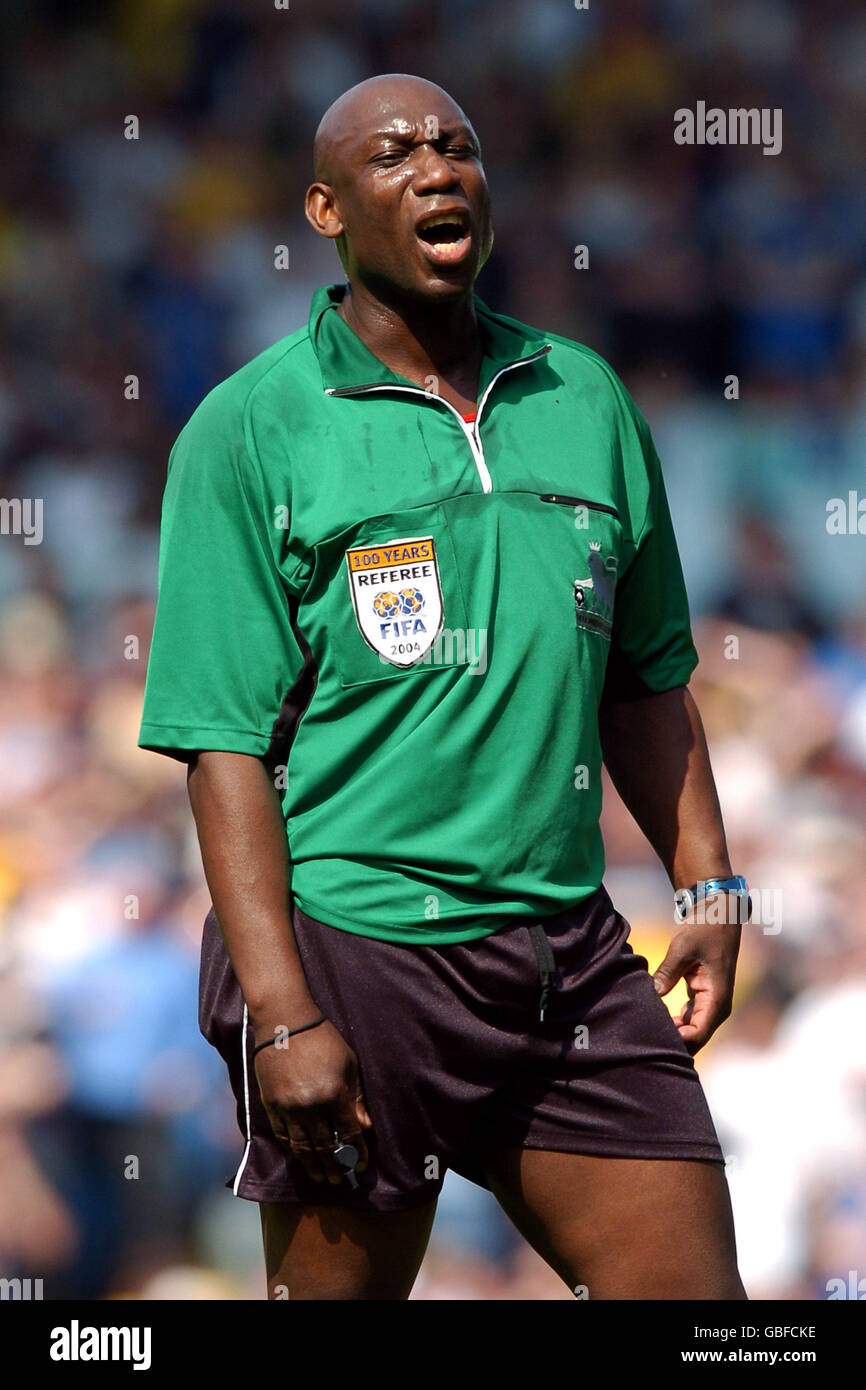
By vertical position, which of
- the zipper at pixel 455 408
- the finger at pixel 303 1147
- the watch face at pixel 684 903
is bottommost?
the finger at pixel 303 1147

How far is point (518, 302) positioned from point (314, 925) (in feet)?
10.7

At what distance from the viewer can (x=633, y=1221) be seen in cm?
175

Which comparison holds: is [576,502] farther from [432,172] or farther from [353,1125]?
[353,1125]

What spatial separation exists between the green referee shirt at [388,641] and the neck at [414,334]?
0.24 ft

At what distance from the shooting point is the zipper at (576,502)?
5.89ft

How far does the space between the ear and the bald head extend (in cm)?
1

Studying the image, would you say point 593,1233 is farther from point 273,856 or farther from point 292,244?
point 292,244

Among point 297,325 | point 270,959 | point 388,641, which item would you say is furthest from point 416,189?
point 297,325

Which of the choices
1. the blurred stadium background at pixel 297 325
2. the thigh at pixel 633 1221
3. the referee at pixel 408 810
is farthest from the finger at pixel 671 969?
the blurred stadium background at pixel 297 325

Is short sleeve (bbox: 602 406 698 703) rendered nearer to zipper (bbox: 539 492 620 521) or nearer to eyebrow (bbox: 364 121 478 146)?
zipper (bbox: 539 492 620 521)

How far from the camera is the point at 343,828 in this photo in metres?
1.75

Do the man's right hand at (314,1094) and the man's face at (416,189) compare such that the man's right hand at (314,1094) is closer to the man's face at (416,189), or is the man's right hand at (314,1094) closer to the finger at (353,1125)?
the finger at (353,1125)

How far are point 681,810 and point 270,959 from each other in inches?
21.5
